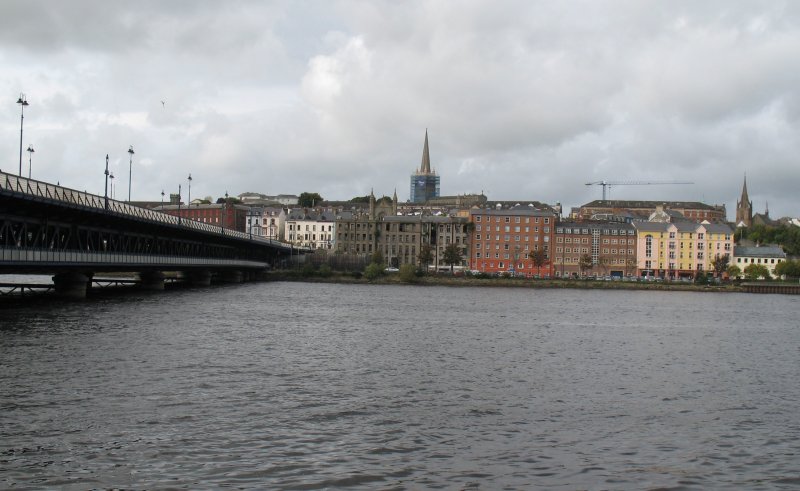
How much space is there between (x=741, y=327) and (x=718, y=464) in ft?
191

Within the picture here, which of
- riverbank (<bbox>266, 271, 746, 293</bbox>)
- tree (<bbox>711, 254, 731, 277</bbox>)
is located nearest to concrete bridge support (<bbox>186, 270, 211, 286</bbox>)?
riverbank (<bbox>266, 271, 746, 293</bbox>)

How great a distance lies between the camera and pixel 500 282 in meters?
166

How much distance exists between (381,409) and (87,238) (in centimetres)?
5824

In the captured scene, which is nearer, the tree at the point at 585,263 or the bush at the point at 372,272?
the bush at the point at 372,272

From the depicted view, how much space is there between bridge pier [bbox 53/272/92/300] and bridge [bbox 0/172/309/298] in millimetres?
40

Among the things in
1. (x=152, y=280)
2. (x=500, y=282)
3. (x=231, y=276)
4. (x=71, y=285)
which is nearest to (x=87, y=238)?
(x=71, y=285)

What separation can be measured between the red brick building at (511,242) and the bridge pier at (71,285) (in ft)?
409

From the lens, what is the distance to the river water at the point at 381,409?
21.9 metres

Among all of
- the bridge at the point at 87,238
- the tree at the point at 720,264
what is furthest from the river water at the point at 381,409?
the tree at the point at 720,264

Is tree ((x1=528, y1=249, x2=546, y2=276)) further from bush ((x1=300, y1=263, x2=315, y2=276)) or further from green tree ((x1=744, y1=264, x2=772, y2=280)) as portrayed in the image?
green tree ((x1=744, y1=264, x2=772, y2=280))

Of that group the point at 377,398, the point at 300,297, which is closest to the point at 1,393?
the point at 377,398

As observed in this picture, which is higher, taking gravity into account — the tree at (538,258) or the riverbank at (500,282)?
the tree at (538,258)

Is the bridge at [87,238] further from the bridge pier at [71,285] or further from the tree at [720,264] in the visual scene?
the tree at [720,264]

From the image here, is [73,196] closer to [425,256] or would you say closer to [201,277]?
[201,277]
